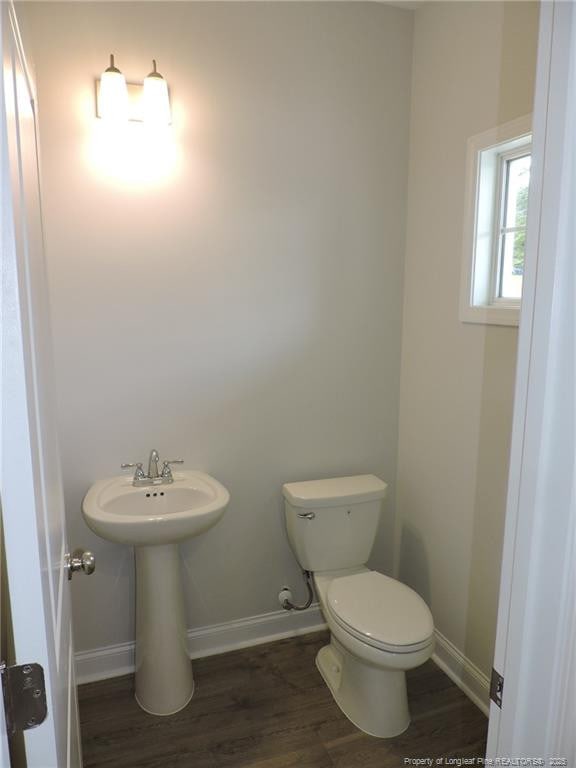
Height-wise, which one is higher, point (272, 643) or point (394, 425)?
point (394, 425)

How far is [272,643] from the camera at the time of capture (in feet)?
7.79

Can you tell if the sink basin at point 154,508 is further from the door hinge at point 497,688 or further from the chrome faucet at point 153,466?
the door hinge at point 497,688

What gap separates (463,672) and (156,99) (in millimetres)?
2502

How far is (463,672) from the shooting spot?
210 cm

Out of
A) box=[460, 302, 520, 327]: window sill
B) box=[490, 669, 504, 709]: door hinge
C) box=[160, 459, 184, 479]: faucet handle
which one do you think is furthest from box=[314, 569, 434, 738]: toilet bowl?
box=[460, 302, 520, 327]: window sill

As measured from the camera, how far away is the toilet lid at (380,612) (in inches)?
68.1

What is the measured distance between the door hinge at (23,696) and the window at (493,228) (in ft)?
5.55

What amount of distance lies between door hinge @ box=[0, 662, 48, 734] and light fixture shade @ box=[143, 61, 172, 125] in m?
1.81

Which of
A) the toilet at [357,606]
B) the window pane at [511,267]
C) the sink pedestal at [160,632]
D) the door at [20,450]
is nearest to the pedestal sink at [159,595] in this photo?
the sink pedestal at [160,632]

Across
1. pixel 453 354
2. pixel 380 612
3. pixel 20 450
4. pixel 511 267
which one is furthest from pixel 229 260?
pixel 20 450

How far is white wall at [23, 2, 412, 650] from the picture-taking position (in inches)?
74.4

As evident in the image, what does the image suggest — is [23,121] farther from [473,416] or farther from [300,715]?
[300,715]

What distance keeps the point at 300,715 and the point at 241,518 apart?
78cm

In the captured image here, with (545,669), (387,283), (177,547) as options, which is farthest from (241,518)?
(545,669)
